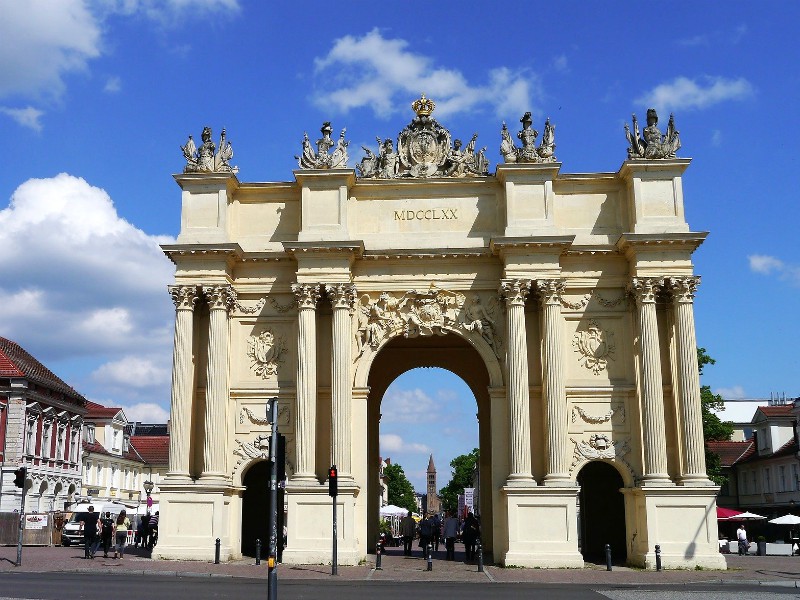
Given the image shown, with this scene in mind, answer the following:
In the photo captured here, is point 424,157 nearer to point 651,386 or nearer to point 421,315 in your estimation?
point 421,315

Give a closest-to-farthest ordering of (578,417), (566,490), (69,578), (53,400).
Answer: (69,578) < (566,490) < (578,417) < (53,400)

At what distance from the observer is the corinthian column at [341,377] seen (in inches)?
1192

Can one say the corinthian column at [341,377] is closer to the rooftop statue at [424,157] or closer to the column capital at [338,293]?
the column capital at [338,293]

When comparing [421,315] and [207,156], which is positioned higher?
[207,156]

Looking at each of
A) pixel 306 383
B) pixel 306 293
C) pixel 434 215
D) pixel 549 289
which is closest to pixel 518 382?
pixel 549 289

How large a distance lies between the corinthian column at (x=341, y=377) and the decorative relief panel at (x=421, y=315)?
762mm

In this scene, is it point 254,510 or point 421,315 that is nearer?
point 421,315

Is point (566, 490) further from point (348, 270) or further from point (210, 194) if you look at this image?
point (210, 194)

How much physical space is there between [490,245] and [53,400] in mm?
32681

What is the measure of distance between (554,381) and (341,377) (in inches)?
280

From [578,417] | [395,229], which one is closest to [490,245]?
[395,229]

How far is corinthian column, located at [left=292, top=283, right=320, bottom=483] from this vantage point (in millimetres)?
30328

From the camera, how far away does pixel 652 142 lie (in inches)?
1266

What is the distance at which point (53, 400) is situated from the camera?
5331cm
